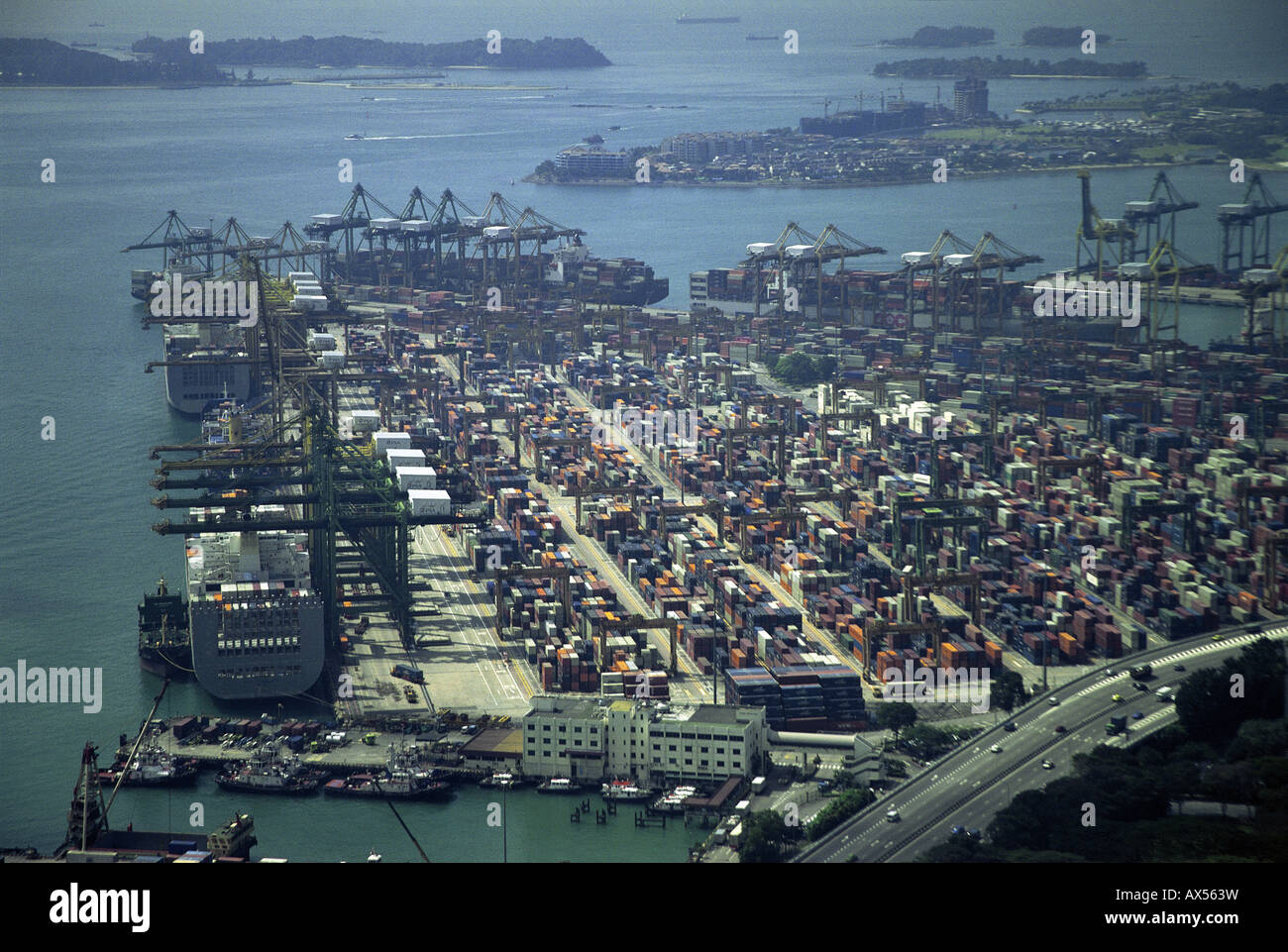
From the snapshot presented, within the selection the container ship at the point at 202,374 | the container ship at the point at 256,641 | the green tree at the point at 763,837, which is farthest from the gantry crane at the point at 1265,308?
the green tree at the point at 763,837

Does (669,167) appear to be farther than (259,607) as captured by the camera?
Yes

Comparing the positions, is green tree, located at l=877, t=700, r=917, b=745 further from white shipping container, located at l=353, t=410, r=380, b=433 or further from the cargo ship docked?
white shipping container, located at l=353, t=410, r=380, b=433

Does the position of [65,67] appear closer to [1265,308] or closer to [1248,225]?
[1265,308]

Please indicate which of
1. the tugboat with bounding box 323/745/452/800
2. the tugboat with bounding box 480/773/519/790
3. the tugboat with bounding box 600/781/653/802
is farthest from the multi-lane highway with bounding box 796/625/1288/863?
the tugboat with bounding box 323/745/452/800

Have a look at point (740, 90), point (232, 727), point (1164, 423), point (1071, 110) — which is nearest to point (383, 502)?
point (232, 727)

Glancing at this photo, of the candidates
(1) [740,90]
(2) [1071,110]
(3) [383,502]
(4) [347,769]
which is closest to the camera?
(4) [347,769]

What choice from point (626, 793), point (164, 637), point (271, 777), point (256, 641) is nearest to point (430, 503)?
point (164, 637)

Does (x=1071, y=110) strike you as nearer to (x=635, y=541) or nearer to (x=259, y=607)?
(x=635, y=541)
